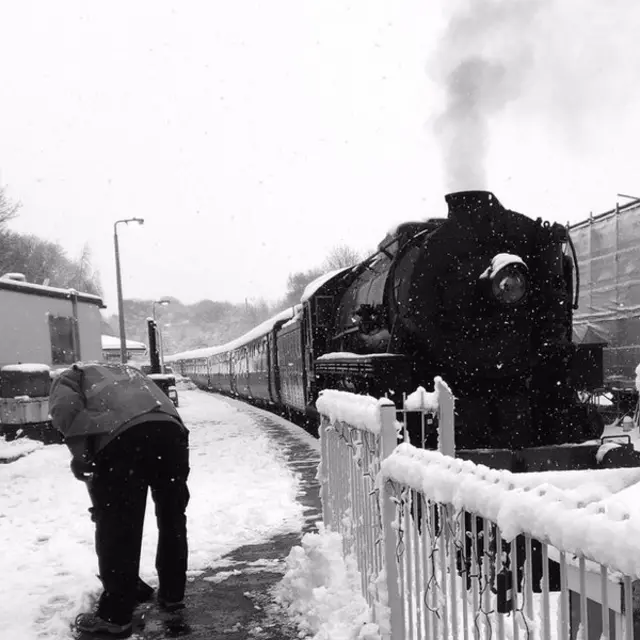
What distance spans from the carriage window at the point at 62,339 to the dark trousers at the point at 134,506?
406 inches

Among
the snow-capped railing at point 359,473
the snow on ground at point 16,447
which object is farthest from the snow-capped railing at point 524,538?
the snow on ground at point 16,447

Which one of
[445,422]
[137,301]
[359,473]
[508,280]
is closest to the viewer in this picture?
[359,473]

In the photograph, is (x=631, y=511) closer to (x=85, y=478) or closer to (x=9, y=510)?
(x=85, y=478)

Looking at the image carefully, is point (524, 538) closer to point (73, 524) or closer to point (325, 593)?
point (325, 593)

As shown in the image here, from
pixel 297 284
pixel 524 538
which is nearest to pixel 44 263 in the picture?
pixel 297 284

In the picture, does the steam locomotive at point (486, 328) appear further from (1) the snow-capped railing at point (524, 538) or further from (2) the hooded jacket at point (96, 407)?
(1) the snow-capped railing at point (524, 538)

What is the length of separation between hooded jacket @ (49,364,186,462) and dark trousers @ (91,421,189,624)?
2.5 inches

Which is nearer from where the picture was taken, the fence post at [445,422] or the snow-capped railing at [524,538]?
the snow-capped railing at [524,538]

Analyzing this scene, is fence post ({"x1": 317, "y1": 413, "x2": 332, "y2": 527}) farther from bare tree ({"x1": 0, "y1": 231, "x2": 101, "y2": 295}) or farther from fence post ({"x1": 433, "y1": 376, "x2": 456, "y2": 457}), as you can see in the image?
bare tree ({"x1": 0, "y1": 231, "x2": 101, "y2": 295})

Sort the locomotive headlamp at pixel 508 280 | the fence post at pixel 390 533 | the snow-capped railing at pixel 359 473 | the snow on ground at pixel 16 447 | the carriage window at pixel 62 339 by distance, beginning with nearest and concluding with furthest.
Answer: the fence post at pixel 390 533 < the snow-capped railing at pixel 359 473 < the locomotive headlamp at pixel 508 280 < the snow on ground at pixel 16 447 < the carriage window at pixel 62 339

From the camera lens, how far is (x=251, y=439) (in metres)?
12.7

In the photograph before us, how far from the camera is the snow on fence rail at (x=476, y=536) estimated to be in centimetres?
146

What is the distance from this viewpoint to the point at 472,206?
722 centimetres

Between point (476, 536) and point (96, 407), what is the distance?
2.64m
